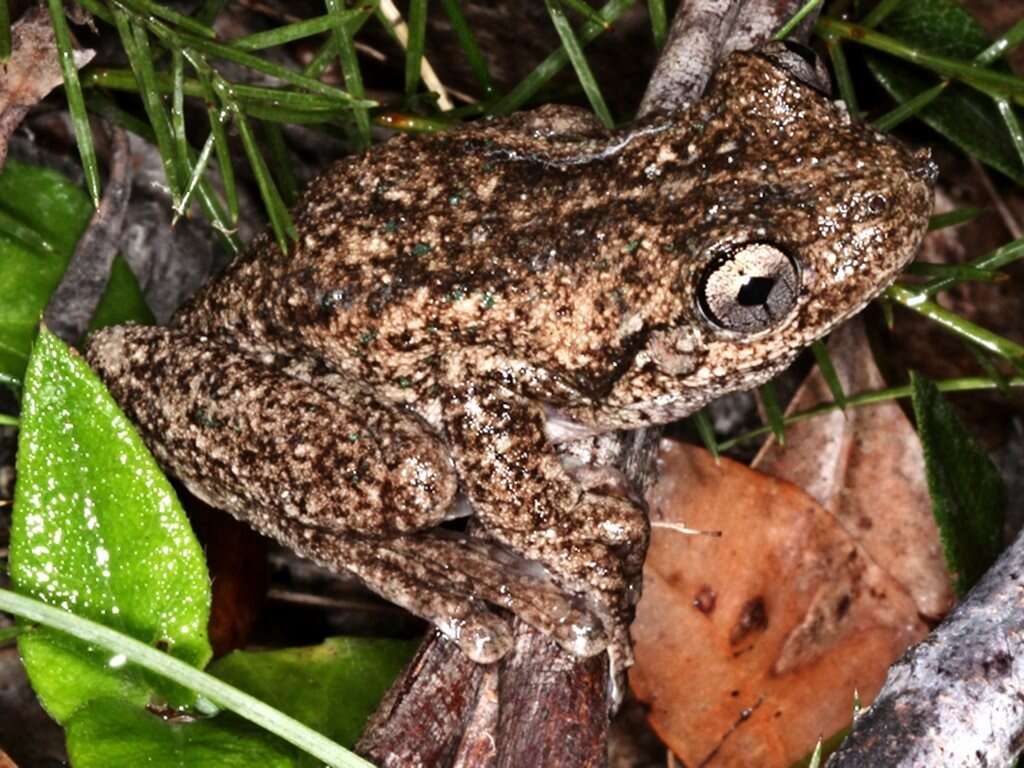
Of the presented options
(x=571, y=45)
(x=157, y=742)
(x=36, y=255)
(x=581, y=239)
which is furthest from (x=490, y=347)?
(x=36, y=255)

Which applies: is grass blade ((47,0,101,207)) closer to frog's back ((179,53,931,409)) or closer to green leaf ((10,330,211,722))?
green leaf ((10,330,211,722))

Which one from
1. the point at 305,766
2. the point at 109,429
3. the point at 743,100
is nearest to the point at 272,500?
A: the point at 109,429

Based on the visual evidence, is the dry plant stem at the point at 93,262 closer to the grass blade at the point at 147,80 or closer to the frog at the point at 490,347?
the frog at the point at 490,347

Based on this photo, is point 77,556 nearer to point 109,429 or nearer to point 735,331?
point 109,429

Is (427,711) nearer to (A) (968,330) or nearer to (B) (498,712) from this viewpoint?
(B) (498,712)

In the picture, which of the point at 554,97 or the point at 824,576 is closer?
the point at 824,576

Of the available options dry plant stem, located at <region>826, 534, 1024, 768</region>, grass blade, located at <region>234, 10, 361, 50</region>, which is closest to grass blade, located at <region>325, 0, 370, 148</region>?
grass blade, located at <region>234, 10, 361, 50</region>
